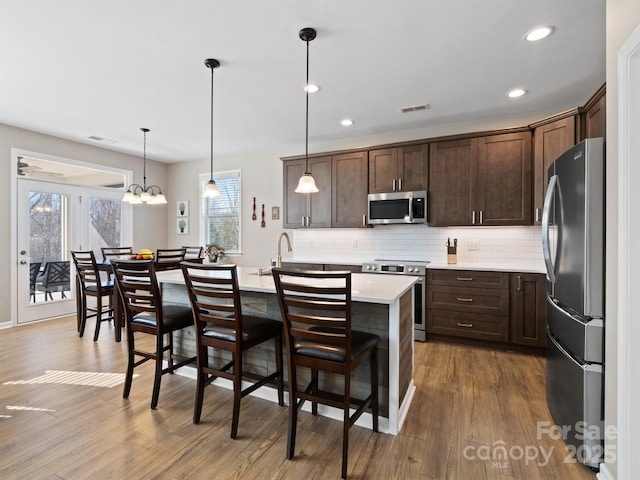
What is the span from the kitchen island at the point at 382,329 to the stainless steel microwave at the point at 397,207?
5.58 ft

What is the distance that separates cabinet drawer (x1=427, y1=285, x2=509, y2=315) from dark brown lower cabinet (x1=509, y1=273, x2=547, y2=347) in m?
0.09

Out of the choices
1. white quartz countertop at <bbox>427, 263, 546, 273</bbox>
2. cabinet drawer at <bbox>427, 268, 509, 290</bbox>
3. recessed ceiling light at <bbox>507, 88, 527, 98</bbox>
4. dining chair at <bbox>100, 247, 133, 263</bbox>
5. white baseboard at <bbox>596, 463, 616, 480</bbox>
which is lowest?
white baseboard at <bbox>596, 463, 616, 480</bbox>

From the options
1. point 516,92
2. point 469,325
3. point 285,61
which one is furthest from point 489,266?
point 285,61

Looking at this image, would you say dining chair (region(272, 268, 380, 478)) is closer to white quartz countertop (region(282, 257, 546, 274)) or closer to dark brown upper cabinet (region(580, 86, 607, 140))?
white quartz countertop (region(282, 257, 546, 274))

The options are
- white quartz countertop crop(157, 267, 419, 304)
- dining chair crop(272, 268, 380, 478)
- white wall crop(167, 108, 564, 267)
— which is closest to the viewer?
dining chair crop(272, 268, 380, 478)

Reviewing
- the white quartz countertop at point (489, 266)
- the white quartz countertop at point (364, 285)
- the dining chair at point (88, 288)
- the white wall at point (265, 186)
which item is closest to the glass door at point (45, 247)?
the dining chair at point (88, 288)

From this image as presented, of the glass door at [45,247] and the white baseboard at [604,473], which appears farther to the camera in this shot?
the glass door at [45,247]

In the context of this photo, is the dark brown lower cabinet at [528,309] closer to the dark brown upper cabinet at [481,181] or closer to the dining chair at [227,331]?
the dark brown upper cabinet at [481,181]

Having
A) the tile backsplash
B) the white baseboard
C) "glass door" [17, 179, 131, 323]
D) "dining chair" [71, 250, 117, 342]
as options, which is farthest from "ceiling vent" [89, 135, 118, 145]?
the white baseboard

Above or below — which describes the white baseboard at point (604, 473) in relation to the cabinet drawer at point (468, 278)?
below

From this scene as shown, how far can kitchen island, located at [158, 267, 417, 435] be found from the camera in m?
2.08

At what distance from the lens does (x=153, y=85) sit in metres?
3.23

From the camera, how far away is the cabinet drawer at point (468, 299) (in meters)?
3.60

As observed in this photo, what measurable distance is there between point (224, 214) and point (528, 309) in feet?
16.1
